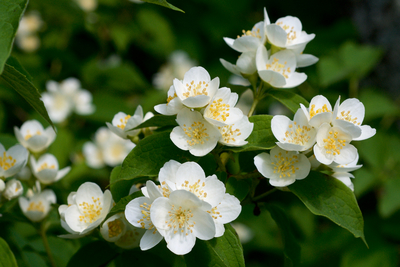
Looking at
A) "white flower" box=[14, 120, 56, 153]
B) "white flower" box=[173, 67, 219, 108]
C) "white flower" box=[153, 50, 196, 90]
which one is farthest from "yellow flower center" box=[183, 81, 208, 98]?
"white flower" box=[153, 50, 196, 90]

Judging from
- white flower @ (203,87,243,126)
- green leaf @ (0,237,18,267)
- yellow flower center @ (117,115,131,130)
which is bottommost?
green leaf @ (0,237,18,267)

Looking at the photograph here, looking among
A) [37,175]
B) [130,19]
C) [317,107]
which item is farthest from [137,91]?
[317,107]

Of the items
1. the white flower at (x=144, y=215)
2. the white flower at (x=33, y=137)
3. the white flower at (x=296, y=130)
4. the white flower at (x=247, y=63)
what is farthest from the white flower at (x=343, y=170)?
the white flower at (x=33, y=137)

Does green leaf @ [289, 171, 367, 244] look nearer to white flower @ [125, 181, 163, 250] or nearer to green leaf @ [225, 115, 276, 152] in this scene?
green leaf @ [225, 115, 276, 152]

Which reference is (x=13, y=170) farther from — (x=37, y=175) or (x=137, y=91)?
(x=137, y=91)

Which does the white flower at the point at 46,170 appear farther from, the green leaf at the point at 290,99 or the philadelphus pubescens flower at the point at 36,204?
the green leaf at the point at 290,99

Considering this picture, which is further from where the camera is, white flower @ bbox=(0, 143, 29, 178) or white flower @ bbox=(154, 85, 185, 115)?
white flower @ bbox=(0, 143, 29, 178)
